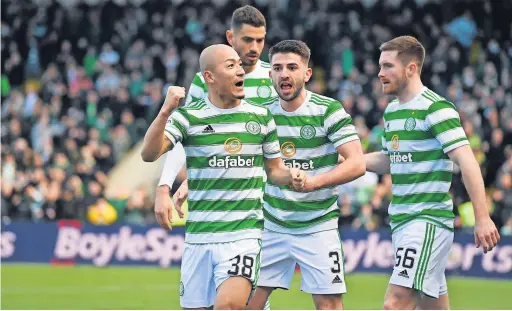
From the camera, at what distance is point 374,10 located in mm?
30250

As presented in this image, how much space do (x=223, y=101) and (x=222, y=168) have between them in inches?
20.6

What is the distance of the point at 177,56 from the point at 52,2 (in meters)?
4.72

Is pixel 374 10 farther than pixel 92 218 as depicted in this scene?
Yes

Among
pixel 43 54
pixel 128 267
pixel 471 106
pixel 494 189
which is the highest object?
pixel 43 54

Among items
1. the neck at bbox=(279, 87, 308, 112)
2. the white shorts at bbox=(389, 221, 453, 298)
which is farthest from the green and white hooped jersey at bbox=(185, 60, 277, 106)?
the white shorts at bbox=(389, 221, 453, 298)

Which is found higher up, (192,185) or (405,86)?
(405,86)

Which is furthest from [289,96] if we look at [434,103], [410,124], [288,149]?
[434,103]

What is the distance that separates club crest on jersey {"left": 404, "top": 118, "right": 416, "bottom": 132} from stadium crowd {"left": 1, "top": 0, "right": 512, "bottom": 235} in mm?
11370

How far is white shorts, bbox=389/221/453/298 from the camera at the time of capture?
30.6 ft

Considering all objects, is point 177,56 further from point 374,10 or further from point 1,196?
point 1,196

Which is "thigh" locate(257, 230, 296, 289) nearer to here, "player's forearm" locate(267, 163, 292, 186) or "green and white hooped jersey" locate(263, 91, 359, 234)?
"green and white hooped jersey" locate(263, 91, 359, 234)

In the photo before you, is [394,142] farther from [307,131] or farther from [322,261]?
[322,261]

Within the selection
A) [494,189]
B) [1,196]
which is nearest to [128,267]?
[1,196]

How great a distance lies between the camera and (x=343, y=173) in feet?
30.0
